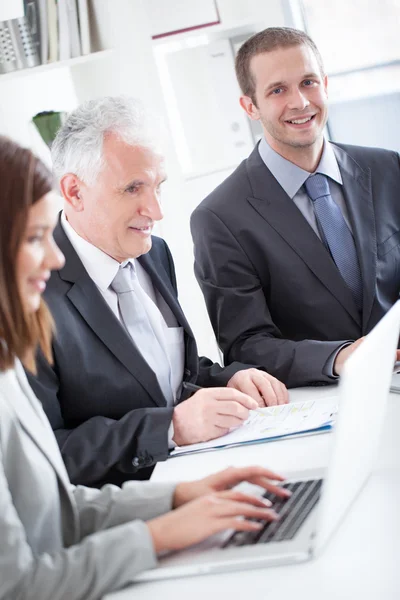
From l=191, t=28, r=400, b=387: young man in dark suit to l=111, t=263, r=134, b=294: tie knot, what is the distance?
1.12 feet

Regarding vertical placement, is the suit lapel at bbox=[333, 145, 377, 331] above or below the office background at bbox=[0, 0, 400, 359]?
below

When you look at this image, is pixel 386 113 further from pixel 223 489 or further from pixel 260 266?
pixel 223 489

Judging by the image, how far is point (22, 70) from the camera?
3.31 m

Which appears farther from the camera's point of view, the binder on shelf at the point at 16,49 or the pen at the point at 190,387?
the binder on shelf at the point at 16,49

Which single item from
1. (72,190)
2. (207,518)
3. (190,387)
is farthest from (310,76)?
(207,518)

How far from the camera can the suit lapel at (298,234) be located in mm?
2375

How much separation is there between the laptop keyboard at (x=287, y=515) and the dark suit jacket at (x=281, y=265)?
0.89 m

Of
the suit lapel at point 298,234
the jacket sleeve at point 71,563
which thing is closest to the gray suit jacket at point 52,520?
the jacket sleeve at point 71,563

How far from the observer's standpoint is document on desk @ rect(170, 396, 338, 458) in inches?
67.7

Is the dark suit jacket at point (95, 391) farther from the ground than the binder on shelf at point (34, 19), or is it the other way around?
the binder on shelf at point (34, 19)

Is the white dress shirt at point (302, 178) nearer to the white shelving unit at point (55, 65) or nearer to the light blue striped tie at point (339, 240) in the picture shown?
the light blue striped tie at point (339, 240)

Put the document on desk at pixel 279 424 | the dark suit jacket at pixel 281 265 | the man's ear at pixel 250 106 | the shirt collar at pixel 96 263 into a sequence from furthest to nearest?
1. the man's ear at pixel 250 106
2. the dark suit jacket at pixel 281 265
3. the shirt collar at pixel 96 263
4. the document on desk at pixel 279 424

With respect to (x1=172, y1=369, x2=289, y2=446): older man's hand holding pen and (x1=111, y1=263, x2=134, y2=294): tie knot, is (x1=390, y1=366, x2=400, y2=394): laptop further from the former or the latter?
(x1=111, y1=263, x2=134, y2=294): tie knot

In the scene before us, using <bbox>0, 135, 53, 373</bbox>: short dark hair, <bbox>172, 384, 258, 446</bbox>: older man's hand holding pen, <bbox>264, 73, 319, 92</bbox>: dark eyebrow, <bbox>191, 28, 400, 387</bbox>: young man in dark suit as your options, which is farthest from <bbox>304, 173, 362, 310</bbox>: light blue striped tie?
<bbox>0, 135, 53, 373</bbox>: short dark hair
